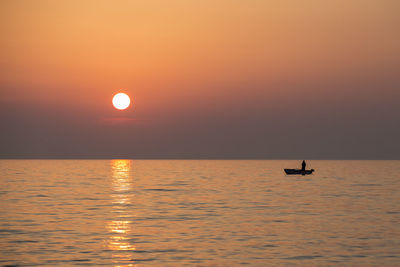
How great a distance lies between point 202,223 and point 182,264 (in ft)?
47.1

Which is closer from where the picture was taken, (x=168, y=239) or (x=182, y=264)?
(x=182, y=264)

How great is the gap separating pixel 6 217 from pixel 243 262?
24.9 metres

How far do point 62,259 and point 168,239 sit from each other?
7.76 metres

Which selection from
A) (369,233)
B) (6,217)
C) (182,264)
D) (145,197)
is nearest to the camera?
(182,264)

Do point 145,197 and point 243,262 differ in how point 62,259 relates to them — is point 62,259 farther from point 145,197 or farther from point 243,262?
point 145,197

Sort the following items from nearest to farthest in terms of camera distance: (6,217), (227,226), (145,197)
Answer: (227,226)
(6,217)
(145,197)

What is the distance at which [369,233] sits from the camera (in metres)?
37.3

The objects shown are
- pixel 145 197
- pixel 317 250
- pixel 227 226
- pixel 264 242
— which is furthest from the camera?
pixel 145 197

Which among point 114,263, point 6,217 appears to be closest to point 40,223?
point 6,217

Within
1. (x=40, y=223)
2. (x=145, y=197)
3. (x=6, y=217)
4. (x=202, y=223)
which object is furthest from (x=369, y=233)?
(x=145, y=197)

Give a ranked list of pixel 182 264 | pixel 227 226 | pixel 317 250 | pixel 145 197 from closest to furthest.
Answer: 1. pixel 182 264
2. pixel 317 250
3. pixel 227 226
4. pixel 145 197

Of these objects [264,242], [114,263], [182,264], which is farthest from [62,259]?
[264,242]

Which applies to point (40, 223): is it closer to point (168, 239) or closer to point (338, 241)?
point (168, 239)

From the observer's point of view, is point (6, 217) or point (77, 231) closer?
point (77, 231)
